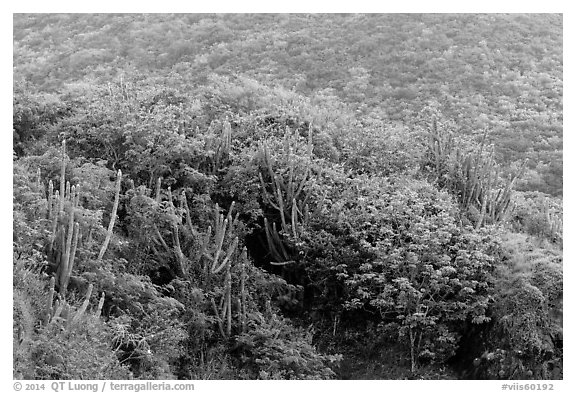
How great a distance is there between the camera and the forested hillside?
8711 mm

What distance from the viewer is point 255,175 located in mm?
11586

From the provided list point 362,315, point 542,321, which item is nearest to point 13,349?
point 362,315

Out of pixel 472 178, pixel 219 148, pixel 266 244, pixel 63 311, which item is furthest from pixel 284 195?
pixel 63 311

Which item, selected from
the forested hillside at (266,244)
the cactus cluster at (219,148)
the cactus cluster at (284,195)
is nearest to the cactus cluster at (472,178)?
the forested hillside at (266,244)

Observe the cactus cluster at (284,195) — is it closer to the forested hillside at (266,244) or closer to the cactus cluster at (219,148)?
the forested hillside at (266,244)

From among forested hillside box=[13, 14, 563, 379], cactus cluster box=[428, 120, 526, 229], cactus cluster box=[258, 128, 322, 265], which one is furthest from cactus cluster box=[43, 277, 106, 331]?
cactus cluster box=[428, 120, 526, 229]

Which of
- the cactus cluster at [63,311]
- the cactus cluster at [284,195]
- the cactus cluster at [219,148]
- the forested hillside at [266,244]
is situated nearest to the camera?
the cactus cluster at [63,311]

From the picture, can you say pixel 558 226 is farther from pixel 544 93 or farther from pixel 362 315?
pixel 544 93

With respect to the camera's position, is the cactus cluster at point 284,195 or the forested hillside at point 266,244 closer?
the forested hillside at point 266,244

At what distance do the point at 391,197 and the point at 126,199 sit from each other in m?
4.09

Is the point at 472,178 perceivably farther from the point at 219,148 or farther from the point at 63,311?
the point at 63,311

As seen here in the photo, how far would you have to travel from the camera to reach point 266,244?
11.7 m

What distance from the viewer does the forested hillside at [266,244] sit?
8.71 metres
